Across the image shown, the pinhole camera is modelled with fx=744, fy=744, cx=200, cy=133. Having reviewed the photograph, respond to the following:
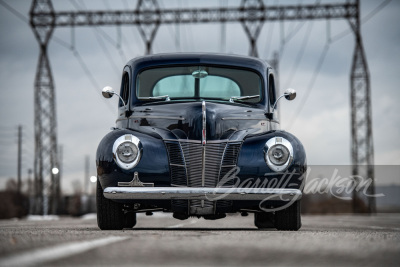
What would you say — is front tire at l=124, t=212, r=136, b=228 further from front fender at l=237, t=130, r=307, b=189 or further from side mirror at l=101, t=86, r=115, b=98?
front fender at l=237, t=130, r=307, b=189

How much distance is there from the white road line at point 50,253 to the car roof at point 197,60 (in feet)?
15.6

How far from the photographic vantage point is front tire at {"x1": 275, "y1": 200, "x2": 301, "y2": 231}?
8797mm

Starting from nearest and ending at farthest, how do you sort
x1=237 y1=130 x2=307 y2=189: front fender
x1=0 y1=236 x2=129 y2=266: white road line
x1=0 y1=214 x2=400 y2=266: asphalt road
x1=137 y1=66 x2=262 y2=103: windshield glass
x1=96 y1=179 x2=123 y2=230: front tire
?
1. x1=0 y1=236 x2=129 y2=266: white road line
2. x1=0 y1=214 x2=400 y2=266: asphalt road
3. x1=237 y1=130 x2=307 y2=189: front fender
4. x1=96 y1=179 x2=123 y2=230: front tire
5. x1=137 y1=66 x2=262 y2=103: windshield glass

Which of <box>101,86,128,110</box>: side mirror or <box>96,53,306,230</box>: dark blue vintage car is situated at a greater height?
<box>101,86,128,110</box>: side mirror

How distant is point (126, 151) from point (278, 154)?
1.70 meters

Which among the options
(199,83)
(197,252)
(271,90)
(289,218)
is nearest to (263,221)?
(289,218)

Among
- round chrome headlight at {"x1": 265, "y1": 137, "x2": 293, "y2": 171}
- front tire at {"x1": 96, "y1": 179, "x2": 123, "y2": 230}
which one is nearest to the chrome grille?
round chrome headlight at {"x1": 265, "y1": 137, "x2": 293, "y2": 171}

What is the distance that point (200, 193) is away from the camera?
7.97 metres

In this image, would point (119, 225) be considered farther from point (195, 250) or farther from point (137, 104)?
point (195, 250)

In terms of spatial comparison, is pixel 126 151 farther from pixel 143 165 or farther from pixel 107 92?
pixel 107 92

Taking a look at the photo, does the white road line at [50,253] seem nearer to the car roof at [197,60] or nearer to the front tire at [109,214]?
the front tire at [109,214]

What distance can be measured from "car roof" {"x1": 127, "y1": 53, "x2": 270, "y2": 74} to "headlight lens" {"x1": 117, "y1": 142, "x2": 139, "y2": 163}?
226 centimetres

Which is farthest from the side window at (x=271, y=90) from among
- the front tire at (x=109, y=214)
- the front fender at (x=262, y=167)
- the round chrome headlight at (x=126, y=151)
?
the front tire at (x=109, y=214)

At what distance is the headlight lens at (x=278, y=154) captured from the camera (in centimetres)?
831
